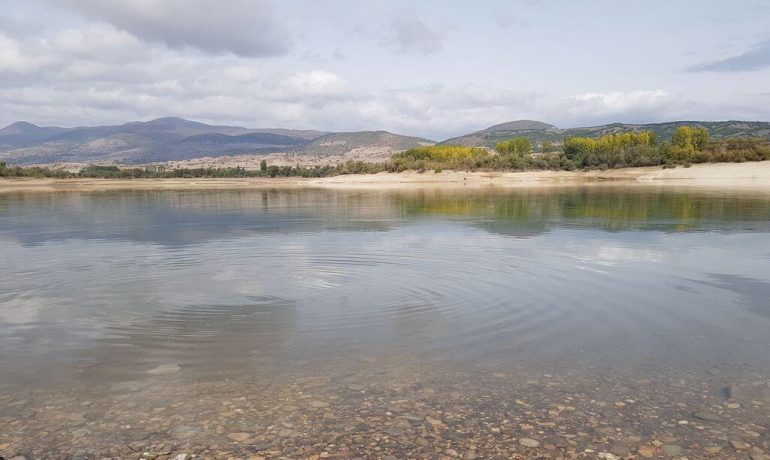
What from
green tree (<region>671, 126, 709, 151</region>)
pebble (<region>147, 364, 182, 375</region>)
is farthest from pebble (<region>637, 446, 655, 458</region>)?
green tree (<region>671, 126, 709, 151</region>)

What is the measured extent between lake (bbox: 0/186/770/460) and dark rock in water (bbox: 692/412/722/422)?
0.11 ft

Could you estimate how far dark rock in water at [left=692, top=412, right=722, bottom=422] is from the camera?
5535 millimetres

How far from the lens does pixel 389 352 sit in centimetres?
760

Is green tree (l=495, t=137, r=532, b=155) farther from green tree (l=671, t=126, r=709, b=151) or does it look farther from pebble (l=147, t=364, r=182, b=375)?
pebble (l=147, t=364, r=182, b=375)

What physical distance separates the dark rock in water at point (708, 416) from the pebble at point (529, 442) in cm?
166

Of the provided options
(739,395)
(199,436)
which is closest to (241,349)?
(199,436)

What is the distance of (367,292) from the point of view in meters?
11.3

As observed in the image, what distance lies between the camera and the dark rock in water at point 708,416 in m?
5.54

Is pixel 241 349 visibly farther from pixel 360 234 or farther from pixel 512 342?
pixel 360 234

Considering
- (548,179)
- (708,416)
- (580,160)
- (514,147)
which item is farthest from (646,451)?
(514,147)

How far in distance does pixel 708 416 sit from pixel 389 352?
353 centimetres

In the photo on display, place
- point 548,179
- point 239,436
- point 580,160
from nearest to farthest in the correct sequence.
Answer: point 239,436, point 548,179, point 580,160

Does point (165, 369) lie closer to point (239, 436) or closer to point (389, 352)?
point (239, 436)

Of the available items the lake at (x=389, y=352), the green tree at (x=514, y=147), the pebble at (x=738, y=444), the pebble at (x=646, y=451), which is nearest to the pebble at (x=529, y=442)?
the lake at (x=389, y=352)
